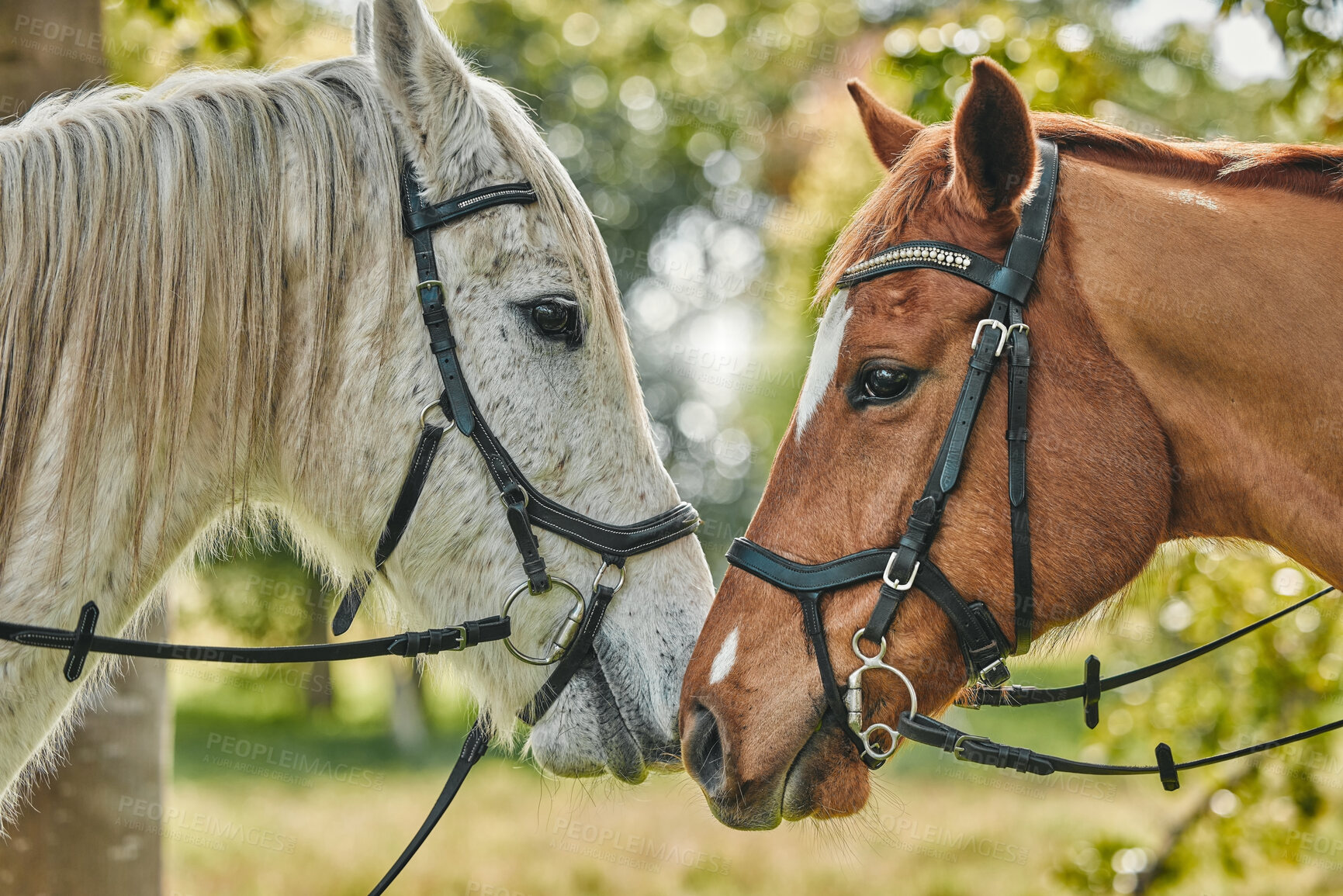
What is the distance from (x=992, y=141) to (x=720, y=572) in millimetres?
11903

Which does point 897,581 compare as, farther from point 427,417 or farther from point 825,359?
point 427,417

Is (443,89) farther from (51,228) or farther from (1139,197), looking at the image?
(1139,197)

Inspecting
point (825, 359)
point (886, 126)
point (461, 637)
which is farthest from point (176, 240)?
point (886, 126)

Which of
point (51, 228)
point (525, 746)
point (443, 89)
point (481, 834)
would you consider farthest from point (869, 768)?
point (481, 834)

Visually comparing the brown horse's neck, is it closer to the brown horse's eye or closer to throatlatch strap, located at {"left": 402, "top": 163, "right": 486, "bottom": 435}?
the brown horse's eye

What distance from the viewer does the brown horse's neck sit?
1939 millimetres

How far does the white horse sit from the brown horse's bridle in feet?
1.55

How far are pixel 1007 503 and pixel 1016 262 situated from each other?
560mm

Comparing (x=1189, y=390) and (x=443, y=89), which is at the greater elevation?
(x=443, y=89)

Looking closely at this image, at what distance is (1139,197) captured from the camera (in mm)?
2119

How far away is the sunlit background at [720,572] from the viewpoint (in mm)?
4297

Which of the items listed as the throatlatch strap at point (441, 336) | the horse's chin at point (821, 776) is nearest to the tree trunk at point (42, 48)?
the throatlatch strap at point (441, 336)

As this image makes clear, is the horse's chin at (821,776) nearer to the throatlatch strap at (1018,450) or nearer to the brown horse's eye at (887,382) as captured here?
the throatlatch strap at (1018,450)

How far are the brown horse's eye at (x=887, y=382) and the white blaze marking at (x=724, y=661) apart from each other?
26.5 inches
